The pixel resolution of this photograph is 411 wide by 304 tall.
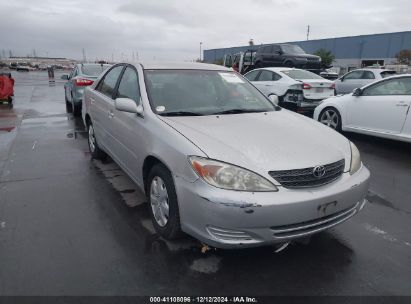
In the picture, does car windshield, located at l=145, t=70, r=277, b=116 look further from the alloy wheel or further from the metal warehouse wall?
the metal warehouse wall

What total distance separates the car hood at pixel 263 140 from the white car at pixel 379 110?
3.42m

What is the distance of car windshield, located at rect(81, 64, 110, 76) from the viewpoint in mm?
9602

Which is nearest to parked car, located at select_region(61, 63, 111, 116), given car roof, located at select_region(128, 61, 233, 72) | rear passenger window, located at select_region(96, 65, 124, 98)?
rear passenger window, located at select_region(96, 65, 124, 98)

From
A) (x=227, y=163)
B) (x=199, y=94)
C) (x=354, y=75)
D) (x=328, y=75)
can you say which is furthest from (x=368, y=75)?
(x=227, y=163)

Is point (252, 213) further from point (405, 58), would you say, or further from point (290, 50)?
point (405, 58)

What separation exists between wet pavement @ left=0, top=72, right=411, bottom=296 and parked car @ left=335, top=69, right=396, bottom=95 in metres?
10.7

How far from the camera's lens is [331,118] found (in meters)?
7.74

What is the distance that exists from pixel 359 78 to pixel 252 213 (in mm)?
14034

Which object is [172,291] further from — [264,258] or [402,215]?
[402,215]

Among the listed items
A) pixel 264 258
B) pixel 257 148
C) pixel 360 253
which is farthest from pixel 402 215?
pixel 257 148

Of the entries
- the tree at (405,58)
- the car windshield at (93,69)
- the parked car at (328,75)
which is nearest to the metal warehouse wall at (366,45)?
the tree at (405,58)

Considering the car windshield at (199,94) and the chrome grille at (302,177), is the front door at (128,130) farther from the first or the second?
the chrome grille at (302,177)

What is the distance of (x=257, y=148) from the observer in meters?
2.80

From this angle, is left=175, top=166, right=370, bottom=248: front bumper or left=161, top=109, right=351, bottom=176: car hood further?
left=161, top=109, right=351, bottom=176: car hood
